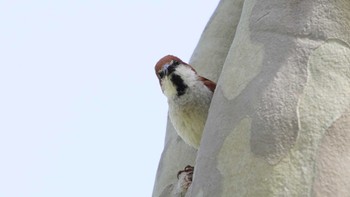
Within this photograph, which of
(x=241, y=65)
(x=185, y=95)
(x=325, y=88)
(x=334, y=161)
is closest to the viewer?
(x=334, y=161)

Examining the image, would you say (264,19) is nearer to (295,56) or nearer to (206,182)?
(295,56)

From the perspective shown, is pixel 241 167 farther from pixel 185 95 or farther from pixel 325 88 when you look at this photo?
pixel 185 95

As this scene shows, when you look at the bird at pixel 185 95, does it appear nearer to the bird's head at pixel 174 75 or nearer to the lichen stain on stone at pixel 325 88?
the bird's head at pixel 174 75

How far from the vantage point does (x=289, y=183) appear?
306 centimetres

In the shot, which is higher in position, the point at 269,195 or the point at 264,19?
the point at 264,19

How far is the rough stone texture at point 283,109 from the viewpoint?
309 cm

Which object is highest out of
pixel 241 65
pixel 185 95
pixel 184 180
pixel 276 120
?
pixel 241 65

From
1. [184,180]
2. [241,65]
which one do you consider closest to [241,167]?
[241,65]

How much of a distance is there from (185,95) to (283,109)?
1109mm

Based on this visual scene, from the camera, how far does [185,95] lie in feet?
13.9

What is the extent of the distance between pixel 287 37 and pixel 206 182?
535 mm

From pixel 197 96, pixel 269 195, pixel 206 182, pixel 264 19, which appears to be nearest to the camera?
pixel 269 195

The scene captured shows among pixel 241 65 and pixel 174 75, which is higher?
pixel 241 65

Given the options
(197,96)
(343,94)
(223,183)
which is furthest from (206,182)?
(197,96)
